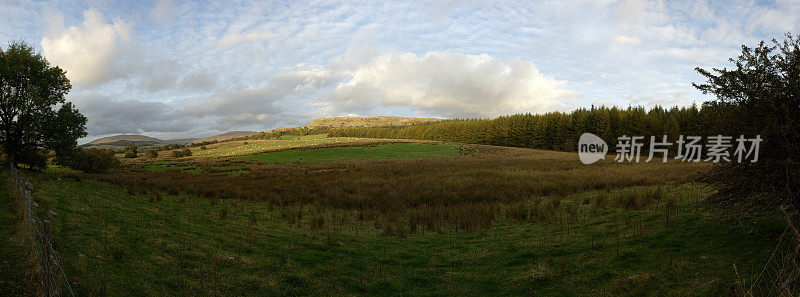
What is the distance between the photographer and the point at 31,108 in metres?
19.8

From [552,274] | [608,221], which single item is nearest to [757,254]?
[552,274]

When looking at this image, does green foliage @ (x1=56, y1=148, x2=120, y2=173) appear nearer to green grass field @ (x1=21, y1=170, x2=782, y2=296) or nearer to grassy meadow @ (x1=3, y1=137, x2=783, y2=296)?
grassy meadow @ (x1=3, y1=137, x2=783, y2=296)

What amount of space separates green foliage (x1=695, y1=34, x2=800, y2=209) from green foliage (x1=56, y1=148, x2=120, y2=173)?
33.0 meters

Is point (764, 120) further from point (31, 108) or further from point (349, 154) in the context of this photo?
point (349, 154)

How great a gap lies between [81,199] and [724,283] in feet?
51.4

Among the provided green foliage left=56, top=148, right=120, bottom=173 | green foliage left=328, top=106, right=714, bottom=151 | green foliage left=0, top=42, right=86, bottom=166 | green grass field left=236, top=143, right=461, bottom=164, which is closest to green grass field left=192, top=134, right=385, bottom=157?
green grass field left=236, top=143, right=461, bottom=164

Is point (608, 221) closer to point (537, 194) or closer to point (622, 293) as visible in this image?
point (622, 293)

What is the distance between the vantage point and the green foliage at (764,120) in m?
5.18

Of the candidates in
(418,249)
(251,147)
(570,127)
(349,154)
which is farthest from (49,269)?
(570,127)

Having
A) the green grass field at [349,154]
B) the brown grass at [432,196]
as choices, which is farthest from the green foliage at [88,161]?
the green grass field at [349,154]

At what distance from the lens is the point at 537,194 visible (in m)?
16.5

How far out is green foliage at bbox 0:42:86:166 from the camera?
763 inches

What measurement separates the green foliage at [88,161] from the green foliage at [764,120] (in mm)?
33020

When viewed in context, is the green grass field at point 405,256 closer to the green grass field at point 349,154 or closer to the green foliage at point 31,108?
the green foliage at point 31,108
